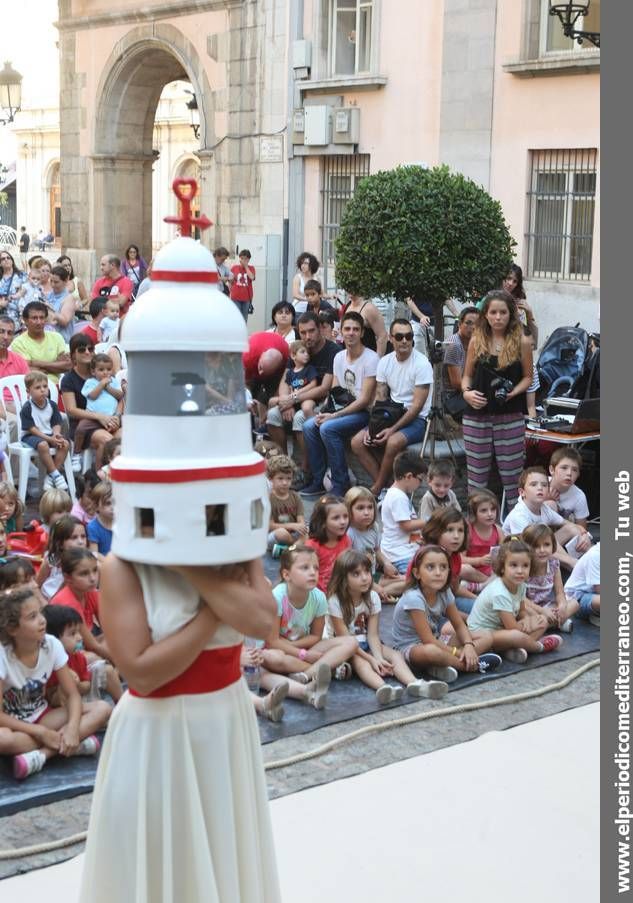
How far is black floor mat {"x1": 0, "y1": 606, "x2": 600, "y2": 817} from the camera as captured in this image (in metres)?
5.05

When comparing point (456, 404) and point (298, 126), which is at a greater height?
point (298, 126)

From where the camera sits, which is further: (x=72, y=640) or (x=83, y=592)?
(x=83, y=592)

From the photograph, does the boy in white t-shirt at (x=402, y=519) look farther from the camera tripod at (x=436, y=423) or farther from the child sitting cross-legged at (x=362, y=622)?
the camera tripod at (x=436, y=423)

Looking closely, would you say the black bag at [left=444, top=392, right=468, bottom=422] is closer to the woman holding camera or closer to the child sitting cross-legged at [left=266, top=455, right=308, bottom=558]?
the woman holding camera

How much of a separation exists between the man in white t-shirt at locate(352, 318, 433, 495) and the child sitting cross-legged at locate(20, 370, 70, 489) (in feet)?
7.13

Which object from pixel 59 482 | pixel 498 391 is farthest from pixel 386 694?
pixel 59 482

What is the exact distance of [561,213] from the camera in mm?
15133

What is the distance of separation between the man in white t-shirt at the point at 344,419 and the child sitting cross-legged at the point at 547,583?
2854mm

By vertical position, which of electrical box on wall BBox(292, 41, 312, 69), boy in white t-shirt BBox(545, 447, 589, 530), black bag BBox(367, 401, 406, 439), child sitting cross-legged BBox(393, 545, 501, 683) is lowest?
child sitting cross-legged BBox(393, 545, 501, 683)

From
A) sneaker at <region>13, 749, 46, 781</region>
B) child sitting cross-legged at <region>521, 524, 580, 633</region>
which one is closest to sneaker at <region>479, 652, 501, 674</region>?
child sitting cross-legged at <region>521, 524, 580, 633</region>

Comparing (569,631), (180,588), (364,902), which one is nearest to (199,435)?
(180,588)

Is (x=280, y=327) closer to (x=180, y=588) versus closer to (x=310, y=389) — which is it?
(x=310, y=389)

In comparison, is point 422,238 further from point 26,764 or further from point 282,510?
point 26,764

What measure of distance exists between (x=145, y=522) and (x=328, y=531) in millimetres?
3969
